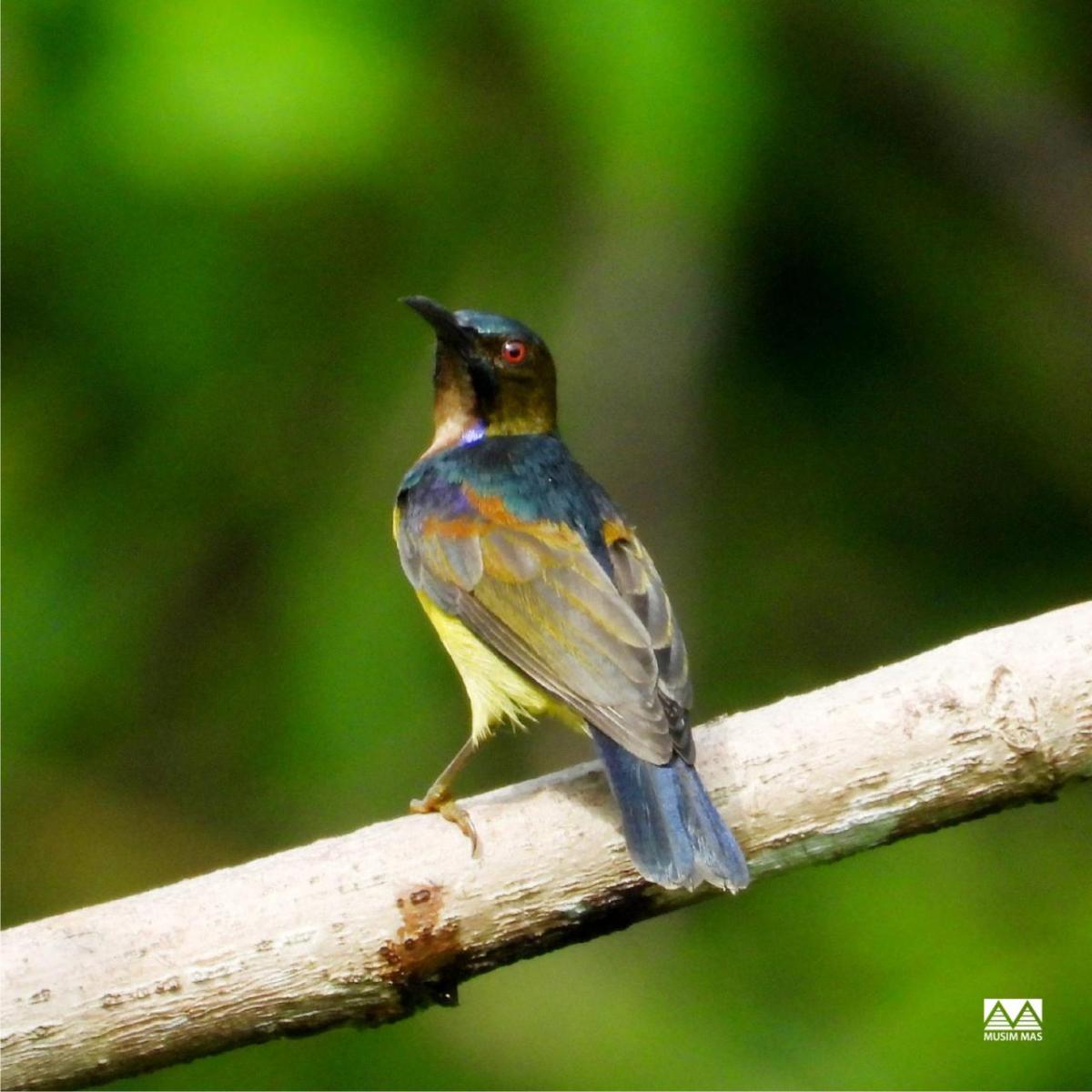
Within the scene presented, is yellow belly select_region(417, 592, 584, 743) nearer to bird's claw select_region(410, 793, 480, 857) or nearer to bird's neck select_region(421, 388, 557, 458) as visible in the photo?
bird's claw select_region(410, 793, 480, 857)

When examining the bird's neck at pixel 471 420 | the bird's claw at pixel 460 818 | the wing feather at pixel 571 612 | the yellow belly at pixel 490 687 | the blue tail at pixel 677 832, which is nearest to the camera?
the blue tail at pixel 677 832

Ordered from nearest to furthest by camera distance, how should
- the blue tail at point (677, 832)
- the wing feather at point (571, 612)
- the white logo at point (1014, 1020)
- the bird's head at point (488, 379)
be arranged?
the blue tail at point (677, 832), the wing feather at point (571, 612), the white logo at point (1014, 1020), the bird's head at point (488, 379)

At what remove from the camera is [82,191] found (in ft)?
17.2

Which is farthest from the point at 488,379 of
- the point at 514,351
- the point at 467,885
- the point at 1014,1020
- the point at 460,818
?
the point at 1014,1020

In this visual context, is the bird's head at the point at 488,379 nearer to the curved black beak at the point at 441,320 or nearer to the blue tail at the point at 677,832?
the curved black beak at the point at 441,320

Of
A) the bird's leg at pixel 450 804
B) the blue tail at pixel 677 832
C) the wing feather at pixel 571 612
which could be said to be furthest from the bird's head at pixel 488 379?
the blue tail at pixel 677 832

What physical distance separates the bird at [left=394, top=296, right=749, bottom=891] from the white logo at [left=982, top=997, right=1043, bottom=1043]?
1158 mm

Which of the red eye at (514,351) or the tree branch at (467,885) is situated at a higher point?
the red eye at (514,351)

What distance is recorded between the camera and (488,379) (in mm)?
5145

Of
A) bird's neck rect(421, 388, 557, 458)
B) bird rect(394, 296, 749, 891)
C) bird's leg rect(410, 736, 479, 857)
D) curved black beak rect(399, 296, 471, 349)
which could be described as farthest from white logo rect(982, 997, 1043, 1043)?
curved black beak rect(399, 296, 471, 349)

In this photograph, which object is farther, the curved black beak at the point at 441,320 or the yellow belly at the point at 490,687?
the curved black beak at the point at 441,320

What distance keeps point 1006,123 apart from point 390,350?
2138 millimetres

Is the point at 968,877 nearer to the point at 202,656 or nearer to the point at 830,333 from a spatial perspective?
the point at 830,333

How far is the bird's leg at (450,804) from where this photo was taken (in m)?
3.56
